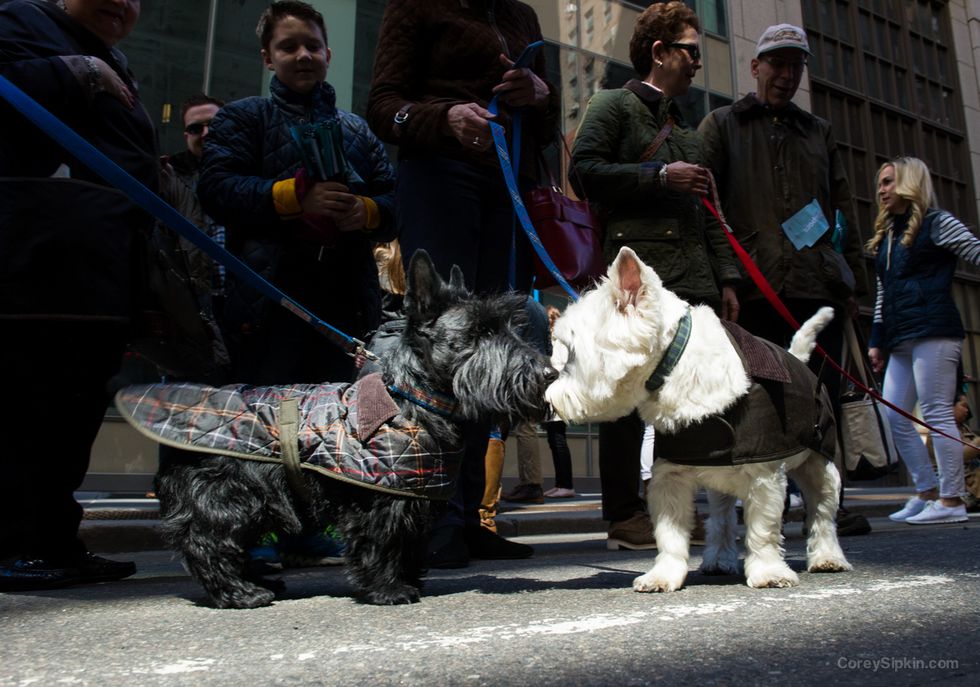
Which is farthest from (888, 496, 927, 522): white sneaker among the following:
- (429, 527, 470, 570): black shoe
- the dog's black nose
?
the dog's black nose

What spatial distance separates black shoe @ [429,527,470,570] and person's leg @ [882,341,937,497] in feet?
13.8

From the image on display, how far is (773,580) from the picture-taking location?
3.00 m

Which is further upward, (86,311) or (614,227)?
(614,227)

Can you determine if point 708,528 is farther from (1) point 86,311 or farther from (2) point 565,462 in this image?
(2) point 565,462

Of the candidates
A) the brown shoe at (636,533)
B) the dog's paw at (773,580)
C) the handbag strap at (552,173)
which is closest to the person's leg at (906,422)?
the brown shoe at (636,533)

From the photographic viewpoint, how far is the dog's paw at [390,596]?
9.18 ft

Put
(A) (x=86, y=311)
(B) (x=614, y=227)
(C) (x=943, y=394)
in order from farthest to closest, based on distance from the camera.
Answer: (C) (x=943, y=394), (B) (x=614, y=227), (A) (x=86, y=311)

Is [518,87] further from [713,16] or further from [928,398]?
[713,16]

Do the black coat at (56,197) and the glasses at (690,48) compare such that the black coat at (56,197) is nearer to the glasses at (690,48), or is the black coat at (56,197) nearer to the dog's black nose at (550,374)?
the dog's black nose at (550,374)

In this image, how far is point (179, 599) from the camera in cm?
304

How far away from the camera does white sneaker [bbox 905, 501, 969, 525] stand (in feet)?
20.7

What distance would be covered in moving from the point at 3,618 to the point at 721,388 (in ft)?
8.33

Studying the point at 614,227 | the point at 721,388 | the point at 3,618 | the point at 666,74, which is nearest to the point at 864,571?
the point at 721,388

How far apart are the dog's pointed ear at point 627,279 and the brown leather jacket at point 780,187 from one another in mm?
1981
